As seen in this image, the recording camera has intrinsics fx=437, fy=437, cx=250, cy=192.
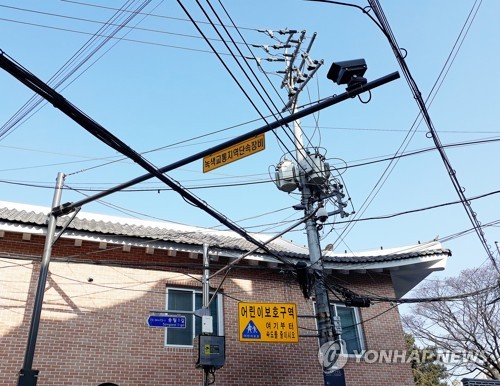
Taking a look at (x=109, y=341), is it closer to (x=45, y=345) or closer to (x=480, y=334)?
(x=45, y=345)

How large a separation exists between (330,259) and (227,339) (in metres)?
3.72

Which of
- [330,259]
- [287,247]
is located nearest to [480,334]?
[287,247]

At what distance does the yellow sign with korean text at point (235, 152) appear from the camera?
622 cm

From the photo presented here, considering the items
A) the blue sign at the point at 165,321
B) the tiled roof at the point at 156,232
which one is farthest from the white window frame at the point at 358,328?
the blue sign at the point at 165,321

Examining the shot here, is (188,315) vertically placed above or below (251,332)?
above

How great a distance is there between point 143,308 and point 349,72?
789 centimetres

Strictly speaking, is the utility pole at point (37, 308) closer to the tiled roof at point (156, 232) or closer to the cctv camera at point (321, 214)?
the tiled roof at point (156, 232)

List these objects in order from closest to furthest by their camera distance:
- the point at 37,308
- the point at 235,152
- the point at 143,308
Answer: the point at 235,152, the point at 37,308, the point at 143,308

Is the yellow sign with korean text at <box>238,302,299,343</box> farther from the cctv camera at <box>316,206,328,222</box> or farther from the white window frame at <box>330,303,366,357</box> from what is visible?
the white window frame at <box>330,303,366,357</box>

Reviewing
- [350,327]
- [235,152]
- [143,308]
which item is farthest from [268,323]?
[235,152]

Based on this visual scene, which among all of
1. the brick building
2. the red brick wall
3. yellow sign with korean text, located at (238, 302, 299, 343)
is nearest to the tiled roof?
the brick building

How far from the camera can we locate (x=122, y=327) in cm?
1035

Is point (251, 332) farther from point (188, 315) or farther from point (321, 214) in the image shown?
point (321, 214)

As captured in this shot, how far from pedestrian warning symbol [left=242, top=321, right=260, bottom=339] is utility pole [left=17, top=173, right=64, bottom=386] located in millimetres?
4285
